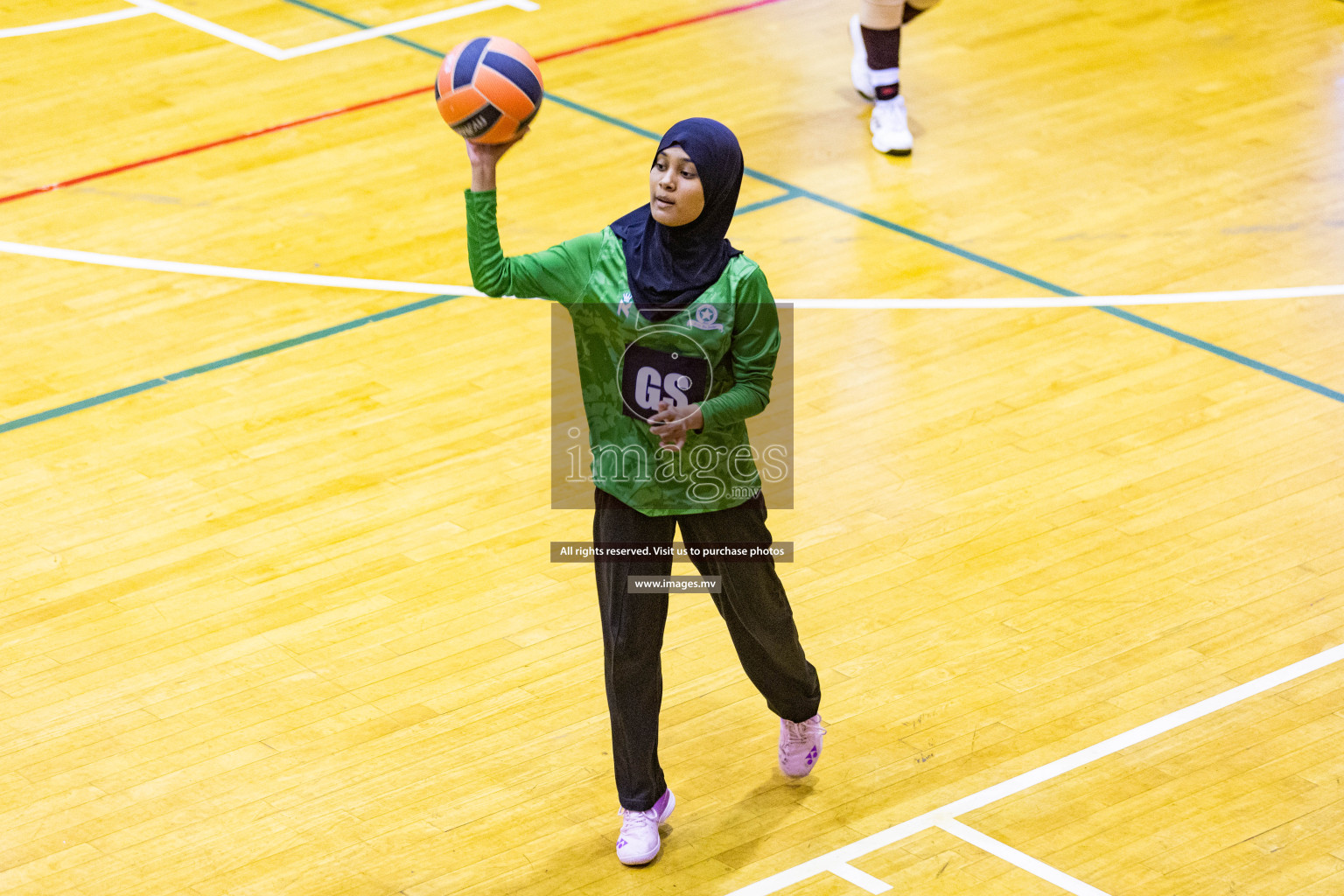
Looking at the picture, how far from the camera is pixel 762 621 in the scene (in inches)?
162

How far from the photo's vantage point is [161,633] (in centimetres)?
506

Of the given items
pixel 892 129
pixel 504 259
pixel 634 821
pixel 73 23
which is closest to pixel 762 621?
pixel 634 821

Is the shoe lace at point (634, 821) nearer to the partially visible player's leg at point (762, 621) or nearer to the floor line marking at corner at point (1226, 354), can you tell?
the partially visible player's leg at point (762, 621)

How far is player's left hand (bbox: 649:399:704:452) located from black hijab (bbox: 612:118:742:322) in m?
0.20

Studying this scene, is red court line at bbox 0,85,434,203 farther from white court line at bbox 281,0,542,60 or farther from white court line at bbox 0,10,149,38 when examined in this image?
white court line at bbox 0,10,149,38

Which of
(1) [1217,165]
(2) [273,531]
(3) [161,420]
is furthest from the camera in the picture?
(1) [1217,165]

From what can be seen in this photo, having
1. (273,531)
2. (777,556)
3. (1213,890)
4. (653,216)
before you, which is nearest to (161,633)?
(273,531)

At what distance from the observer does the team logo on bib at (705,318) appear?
12.6ft

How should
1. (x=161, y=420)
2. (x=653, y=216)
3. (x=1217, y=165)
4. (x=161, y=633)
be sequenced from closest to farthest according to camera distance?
1. (x=653, y=216)
2. (x=161, y=633)
3. (x=161, y=420)
4. (x=1217, y=165)

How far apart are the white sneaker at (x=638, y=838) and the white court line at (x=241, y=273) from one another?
3.20 metres

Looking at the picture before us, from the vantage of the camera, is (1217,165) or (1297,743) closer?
(1297,743)

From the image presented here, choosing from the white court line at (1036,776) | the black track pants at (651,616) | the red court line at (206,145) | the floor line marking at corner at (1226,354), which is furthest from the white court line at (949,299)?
the black track pants at (651,616)

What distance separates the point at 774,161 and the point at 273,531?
3.49m

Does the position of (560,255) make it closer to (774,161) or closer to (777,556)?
(777,556)
